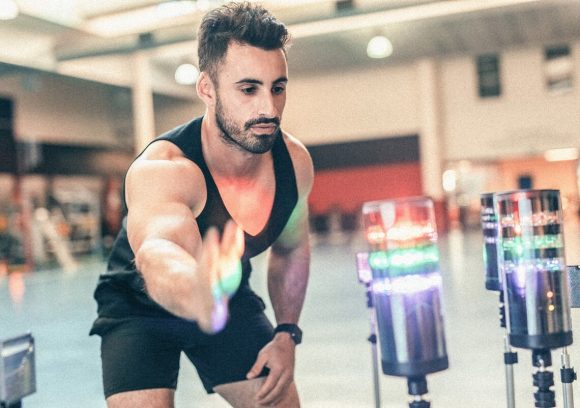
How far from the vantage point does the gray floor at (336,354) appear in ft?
10.2

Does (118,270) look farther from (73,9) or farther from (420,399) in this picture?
(73,9)

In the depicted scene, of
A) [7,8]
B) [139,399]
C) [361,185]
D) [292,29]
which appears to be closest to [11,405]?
[139,399]

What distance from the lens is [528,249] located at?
1.30 m

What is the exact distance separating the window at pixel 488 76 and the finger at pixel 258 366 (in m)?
16.6

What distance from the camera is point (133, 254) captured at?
1915 mm

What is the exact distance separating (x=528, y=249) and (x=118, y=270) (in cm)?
111

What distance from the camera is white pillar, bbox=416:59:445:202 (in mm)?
17578

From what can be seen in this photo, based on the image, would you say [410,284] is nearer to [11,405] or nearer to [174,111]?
[11,405]

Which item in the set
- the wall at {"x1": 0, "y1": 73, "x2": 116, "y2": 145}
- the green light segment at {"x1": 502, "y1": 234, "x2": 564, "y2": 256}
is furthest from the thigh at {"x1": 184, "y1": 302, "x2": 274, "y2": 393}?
the wall at {"x1": 0, "y1": 73, "x2": 116, "y2": 145}

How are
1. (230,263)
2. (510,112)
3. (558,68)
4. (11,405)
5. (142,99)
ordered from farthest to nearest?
(510,112) < (558,68) < (142,99) < (11,405) < (230,263)

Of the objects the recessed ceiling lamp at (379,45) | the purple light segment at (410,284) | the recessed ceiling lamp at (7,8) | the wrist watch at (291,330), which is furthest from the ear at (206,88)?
the recessed ceiling lamp at (379,45)

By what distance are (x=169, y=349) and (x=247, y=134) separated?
65 centimetres

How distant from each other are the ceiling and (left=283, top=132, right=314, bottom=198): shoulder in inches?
394

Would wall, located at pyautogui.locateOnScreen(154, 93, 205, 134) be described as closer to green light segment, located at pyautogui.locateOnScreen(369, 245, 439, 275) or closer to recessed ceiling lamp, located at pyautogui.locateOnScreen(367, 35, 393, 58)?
recessed ceiling lamp, located at pyautogui.locateOnScreen(367, 35, 393, 58)
